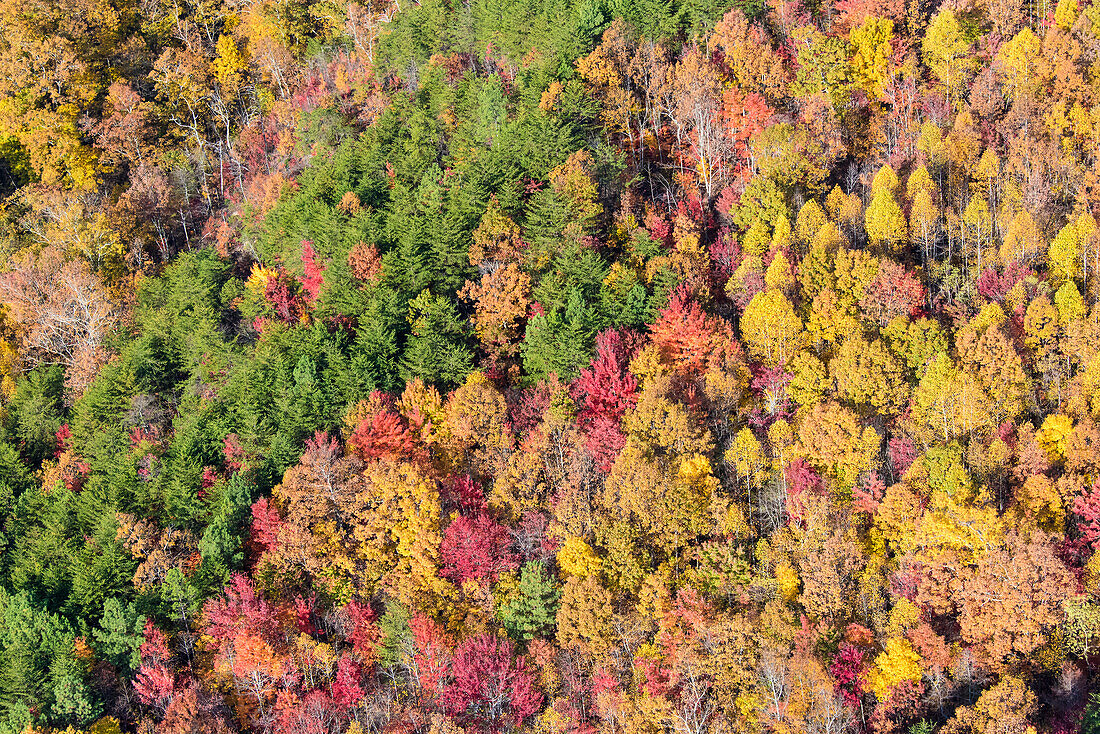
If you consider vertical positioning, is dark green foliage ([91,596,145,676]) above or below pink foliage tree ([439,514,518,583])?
below

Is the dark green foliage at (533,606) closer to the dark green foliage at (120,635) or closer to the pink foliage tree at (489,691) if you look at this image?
the pink foliage tree at (489,691)

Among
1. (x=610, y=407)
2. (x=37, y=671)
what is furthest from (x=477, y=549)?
(x=37, y=671)

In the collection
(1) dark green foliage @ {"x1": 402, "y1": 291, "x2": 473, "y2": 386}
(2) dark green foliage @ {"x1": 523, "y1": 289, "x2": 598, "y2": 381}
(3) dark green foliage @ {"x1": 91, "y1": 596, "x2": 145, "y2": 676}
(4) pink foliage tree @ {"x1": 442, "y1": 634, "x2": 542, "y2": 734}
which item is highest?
(2) dark green foliage @ {"x1": 523, "y1": 289, "x2": 598, "y2": 381}

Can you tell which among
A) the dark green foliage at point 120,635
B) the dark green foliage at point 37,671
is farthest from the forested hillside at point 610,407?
the dark green foliage at point 120,635

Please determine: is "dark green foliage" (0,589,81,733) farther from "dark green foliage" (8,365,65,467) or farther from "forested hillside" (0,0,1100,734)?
"dark green foliage" (8,365,65,467)

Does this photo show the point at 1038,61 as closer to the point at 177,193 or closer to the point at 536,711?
the point at 536,711

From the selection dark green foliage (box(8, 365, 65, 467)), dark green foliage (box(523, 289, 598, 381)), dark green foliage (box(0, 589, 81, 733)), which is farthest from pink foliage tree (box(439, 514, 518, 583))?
dark green foliage (box(8, 365, 65, 467))

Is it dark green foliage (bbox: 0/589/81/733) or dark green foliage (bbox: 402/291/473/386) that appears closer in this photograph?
dark green foliage (bbox: 0/589/81/733)

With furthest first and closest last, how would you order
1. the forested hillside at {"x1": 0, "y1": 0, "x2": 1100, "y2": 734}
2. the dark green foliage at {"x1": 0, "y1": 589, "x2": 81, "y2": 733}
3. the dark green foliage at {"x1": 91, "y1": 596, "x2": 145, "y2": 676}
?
the dark green foliage at {"x1": 91, "y1": 596, "x2": 145, "y2": 676}, the dark green foliage at {"x1": 0, "y1": 589, "x2": 81, "y2": 733}, the forested hillside at {"x1": 0, "y1": 0, "x2": 1100, "y2": 734}

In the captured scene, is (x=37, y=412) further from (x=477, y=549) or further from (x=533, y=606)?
(x=533, y=606)
